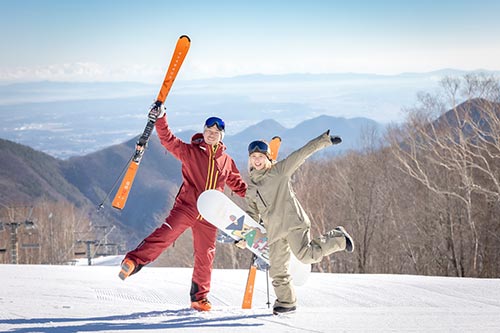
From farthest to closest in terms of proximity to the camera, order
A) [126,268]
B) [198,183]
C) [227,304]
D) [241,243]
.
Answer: [227,304]
[198,183]
[241,243]
[126,268]

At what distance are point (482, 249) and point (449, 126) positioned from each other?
5893 mm

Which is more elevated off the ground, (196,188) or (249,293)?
(196,188)

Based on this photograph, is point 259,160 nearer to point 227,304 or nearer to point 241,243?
point 241,243

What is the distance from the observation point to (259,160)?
4543mm

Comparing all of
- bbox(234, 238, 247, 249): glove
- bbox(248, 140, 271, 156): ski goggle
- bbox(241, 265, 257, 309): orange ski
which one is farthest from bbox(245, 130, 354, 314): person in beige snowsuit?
bbox(241, 265, 257, 309): orange ski

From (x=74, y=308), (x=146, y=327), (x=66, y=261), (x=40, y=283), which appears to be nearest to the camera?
(x=146, y=327)

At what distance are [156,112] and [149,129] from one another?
0.70 ft

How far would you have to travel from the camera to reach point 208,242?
4.97 metres

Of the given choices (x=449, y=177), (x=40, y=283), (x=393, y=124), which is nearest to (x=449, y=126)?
(x=449, y=177)

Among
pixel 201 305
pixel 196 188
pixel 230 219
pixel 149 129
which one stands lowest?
pixel 201 305

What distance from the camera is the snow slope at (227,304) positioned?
13.8 feet

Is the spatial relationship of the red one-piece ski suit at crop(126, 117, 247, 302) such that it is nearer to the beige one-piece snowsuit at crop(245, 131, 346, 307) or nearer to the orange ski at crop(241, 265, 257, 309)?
the orange ski at crop(241, 265, 257, 309)

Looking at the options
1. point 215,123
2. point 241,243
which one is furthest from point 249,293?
point 215,123

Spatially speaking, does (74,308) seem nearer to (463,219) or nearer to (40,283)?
(40,283)
